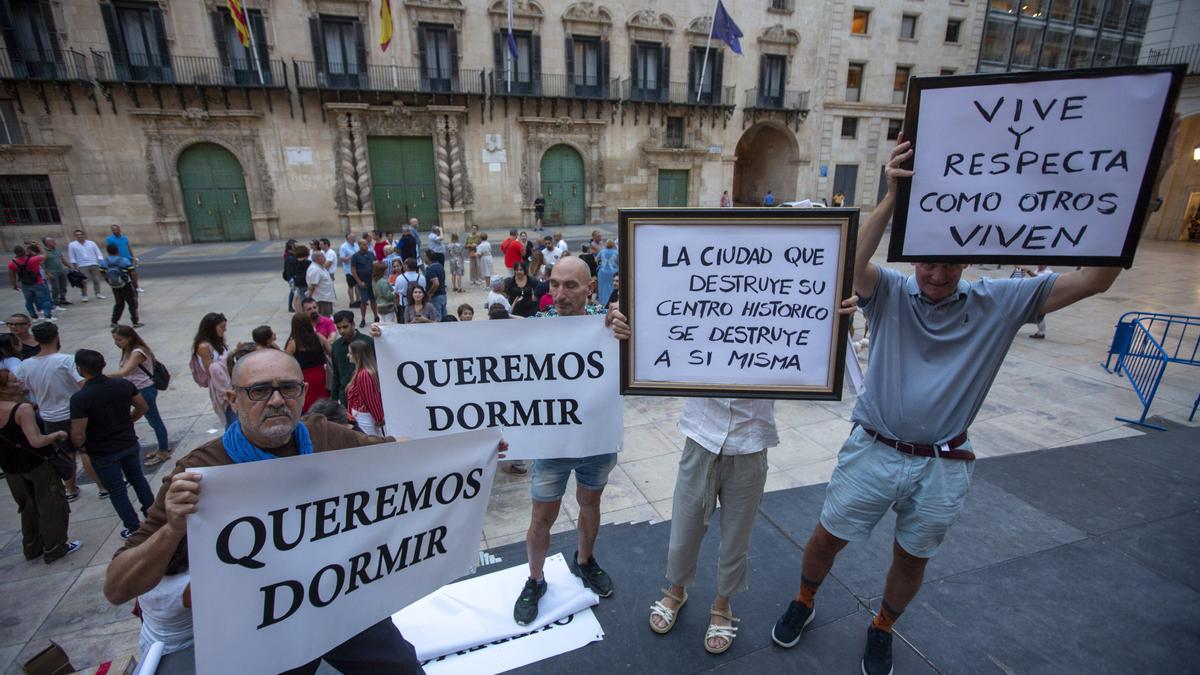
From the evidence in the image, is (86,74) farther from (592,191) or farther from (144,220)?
(592,191)

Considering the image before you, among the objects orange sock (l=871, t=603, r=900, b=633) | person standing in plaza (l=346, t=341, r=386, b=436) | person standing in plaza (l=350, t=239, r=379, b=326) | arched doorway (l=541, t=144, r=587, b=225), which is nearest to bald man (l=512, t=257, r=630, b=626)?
orange sock (l=871, t=603, r=900, b=633)

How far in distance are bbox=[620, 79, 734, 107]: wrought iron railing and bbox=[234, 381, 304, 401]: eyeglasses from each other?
27.1 metres

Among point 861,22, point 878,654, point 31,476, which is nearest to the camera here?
point 878,654

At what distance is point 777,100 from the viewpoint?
29.7 meters

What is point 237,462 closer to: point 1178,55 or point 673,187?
point 673,187

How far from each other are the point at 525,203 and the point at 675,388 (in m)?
24.4

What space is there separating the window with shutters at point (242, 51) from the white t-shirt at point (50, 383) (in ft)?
67.1

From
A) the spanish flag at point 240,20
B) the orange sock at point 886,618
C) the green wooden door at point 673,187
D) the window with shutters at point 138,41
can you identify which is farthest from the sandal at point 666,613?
the green wooden door at point 673,187

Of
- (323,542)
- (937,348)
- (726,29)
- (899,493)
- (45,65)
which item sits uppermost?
(726,29)

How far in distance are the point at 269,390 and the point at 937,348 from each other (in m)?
2.99

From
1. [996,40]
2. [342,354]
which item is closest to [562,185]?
[342,354]

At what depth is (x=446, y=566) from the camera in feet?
8.44

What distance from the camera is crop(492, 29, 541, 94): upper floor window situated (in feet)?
79.4

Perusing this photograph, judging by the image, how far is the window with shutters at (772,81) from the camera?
29.2 meters
